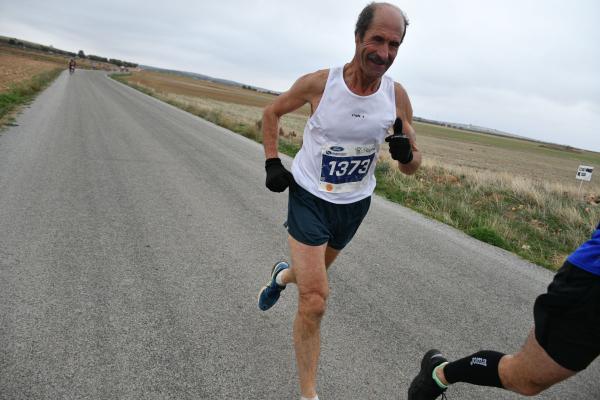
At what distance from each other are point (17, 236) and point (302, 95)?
3.36m

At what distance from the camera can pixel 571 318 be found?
5.44 feet

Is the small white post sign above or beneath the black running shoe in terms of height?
above

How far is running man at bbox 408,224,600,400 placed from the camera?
1.62 metres

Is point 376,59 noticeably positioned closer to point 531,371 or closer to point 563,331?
point 563,331

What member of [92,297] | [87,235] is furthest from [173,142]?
[92,297]

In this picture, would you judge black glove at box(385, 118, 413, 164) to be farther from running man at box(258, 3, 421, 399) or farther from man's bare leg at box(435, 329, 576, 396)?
man's bare leg at box(435, 329, 576, 396)

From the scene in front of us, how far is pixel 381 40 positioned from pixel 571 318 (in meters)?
1.71

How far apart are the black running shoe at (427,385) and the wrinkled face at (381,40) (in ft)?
5.62

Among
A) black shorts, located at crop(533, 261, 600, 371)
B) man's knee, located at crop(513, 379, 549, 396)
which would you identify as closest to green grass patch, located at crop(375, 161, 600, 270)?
man's knee, located at crop(513, 379, 549, 396)

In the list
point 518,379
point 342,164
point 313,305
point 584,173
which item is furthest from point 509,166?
point 313,305

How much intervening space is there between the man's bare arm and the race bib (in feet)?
1.15

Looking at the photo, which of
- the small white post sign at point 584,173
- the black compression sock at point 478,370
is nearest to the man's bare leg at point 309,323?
the black compression sock at point 478,370

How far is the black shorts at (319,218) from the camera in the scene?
8.04ft

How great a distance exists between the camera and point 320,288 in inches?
89.5
